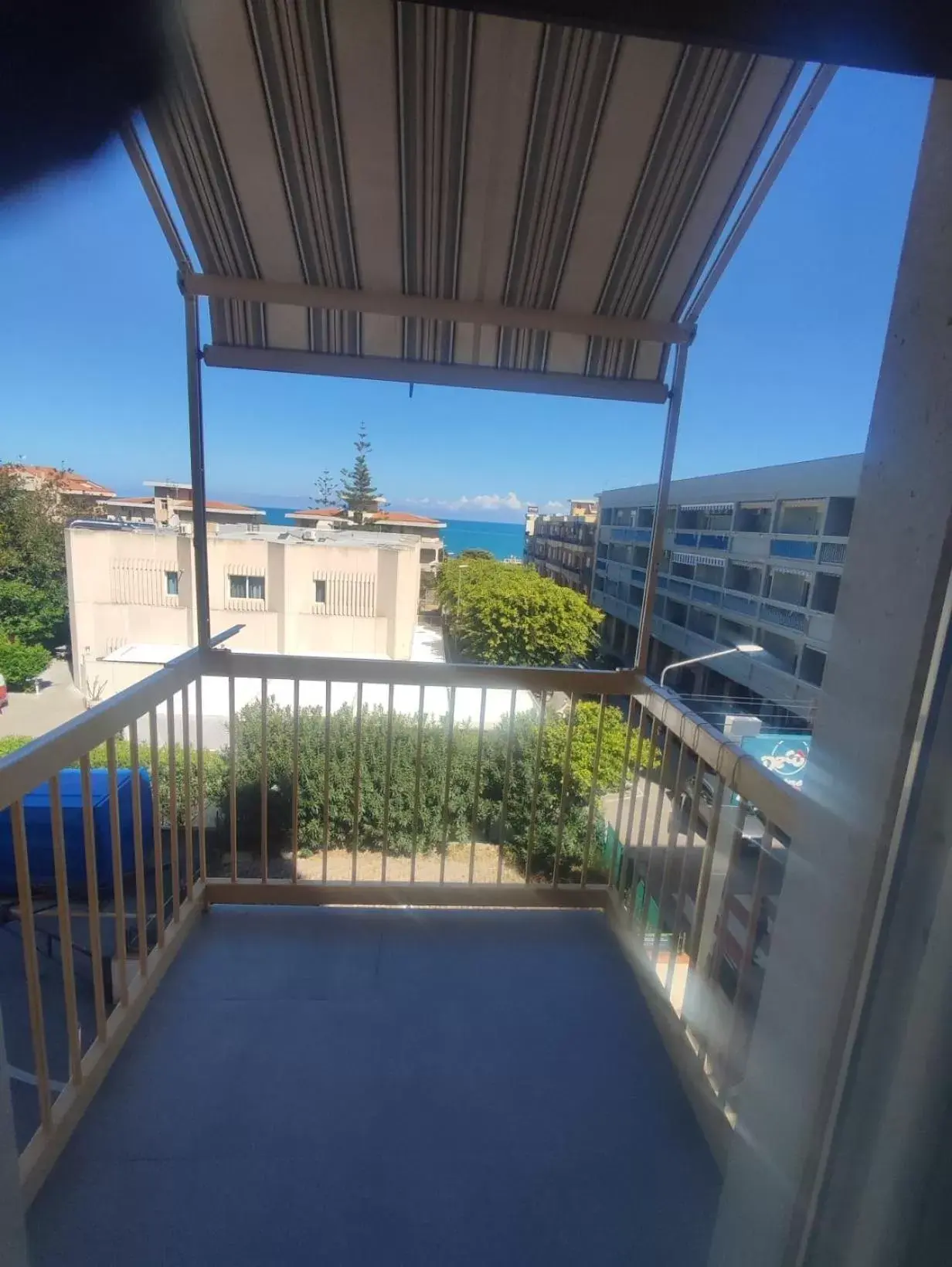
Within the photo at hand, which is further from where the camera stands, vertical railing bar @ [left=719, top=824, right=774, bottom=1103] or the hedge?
the hedge

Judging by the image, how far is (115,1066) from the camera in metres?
1.66

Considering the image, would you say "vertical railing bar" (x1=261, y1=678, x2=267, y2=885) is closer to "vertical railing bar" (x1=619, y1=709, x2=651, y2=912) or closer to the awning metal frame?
the awning metal frame

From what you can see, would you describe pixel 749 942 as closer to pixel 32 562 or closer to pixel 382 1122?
pixel 382 1122

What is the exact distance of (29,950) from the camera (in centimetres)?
130

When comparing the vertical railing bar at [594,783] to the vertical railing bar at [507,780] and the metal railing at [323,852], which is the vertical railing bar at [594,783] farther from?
the vertical railing bar at [507,780]

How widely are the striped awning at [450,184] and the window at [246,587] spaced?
867 mm

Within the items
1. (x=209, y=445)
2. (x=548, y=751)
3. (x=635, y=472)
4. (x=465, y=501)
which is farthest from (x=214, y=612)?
(x=548, y=751)

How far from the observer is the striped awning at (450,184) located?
139 centimetres

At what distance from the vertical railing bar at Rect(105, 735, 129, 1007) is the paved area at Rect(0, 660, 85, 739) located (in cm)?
15

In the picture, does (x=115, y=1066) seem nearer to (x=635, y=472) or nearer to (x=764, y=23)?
(x=764, y=23)

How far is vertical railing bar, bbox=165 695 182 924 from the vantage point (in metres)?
2.00

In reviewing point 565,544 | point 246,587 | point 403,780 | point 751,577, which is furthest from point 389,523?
point 565,544

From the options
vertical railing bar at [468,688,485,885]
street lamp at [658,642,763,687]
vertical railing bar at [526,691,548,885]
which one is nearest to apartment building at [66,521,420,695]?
vertical railing bar at [468,688,485,885]

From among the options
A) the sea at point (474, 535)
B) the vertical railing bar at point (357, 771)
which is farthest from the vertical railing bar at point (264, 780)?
the sea at point (474, 535)
